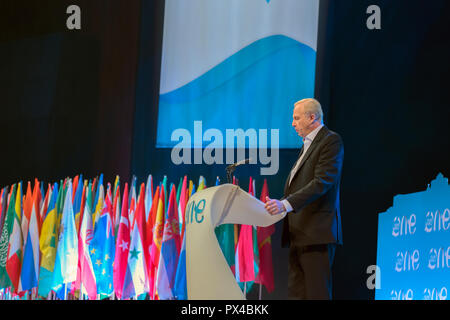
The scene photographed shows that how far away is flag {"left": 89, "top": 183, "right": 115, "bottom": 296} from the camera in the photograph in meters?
4.86

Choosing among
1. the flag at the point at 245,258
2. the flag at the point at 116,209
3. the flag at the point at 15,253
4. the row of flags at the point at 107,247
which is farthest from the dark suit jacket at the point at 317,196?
the flag at the point at 15,253

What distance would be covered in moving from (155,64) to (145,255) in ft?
6.61

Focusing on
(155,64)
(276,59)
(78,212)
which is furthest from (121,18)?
(78,212)

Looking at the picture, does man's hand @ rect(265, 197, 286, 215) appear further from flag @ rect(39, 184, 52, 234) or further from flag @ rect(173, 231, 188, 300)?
flag @ rect(39, 184, 52, 234)

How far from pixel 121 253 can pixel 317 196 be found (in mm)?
2442

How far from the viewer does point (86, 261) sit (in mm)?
4863

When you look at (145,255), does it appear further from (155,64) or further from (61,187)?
(155,64)

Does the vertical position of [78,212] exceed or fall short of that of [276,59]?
it falls short

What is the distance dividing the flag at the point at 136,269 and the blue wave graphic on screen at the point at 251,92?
3.41 feet

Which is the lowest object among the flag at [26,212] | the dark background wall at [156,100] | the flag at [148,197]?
the flag at [26,212]

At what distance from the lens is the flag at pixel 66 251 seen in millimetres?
4855

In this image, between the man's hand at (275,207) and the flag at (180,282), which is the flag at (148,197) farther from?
the man's hand at (275,207)

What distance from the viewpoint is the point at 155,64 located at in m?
5.72

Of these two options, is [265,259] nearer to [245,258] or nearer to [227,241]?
[245,258]
